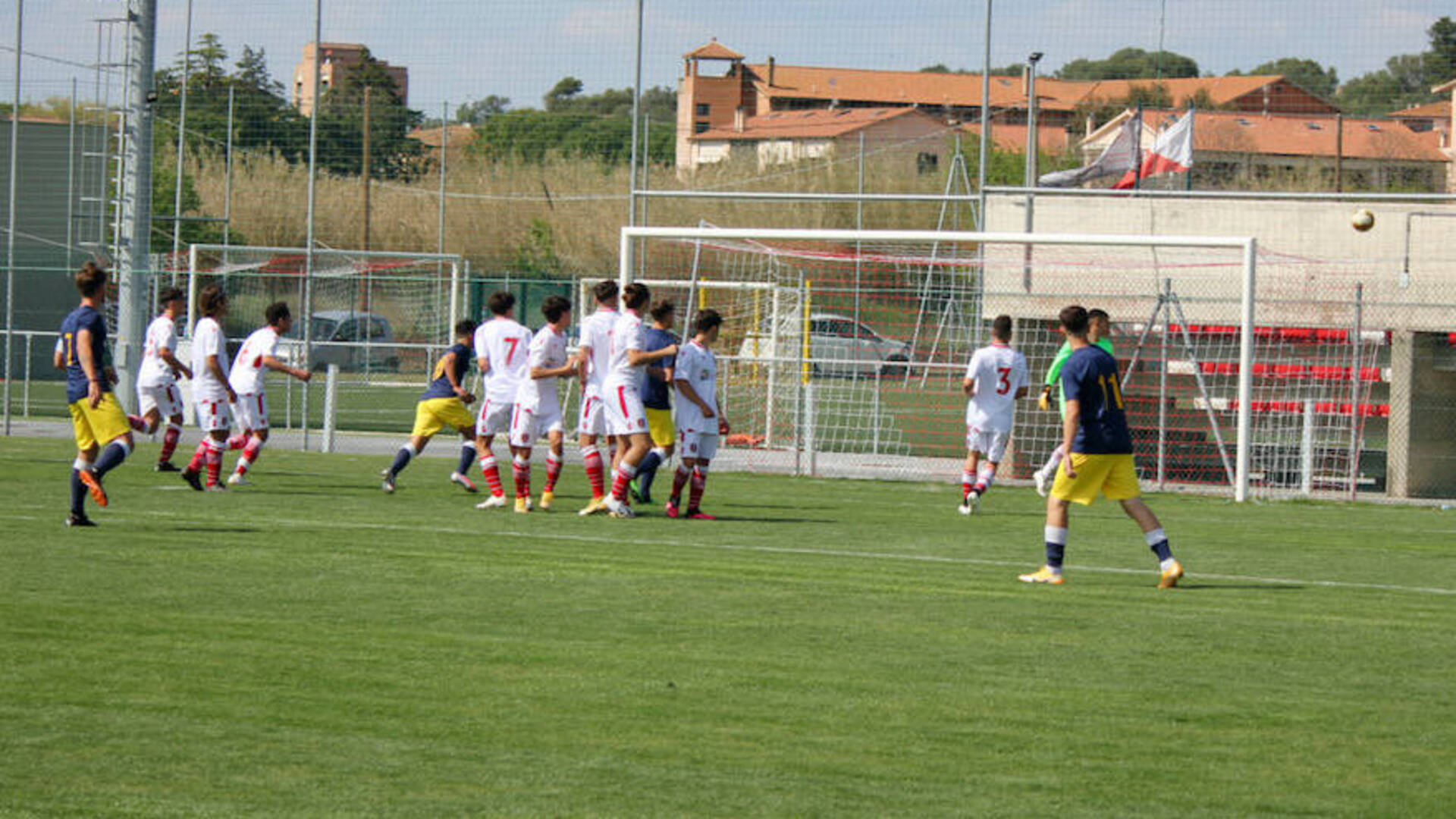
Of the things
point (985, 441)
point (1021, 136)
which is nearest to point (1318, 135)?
point (985, 441)

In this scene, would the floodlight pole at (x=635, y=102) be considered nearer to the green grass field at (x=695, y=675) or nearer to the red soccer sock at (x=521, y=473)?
the red soccer sock at (x=521, y=473)

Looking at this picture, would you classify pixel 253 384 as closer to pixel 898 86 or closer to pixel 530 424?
pixel 530 424

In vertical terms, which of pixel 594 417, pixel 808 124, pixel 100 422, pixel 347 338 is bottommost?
pixel 100 422

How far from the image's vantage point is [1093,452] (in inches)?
409

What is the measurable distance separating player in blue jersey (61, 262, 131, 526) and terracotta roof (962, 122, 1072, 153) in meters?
20.7

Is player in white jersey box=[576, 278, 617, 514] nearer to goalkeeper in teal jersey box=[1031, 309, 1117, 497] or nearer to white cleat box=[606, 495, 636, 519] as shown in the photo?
white cleat box=[606, 495, 636, 519]

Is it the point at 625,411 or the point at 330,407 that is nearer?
the point at 625,411

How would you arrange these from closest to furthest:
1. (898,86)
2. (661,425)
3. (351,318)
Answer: (661,425), (898,86), (351,318)

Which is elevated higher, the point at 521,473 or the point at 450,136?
the point at 450,136

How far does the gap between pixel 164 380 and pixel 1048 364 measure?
11374mm

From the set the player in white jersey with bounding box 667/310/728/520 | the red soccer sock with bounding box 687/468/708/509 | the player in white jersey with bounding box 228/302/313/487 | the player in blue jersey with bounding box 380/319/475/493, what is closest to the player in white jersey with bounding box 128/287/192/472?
the player in white jersey with bounding box 228/302/313/487

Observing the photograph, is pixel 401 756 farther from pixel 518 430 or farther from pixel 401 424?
pixel 401 424

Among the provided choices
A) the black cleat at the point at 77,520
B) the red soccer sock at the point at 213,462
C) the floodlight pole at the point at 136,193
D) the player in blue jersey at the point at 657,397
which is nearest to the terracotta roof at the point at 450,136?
the floodlight pole at the point at 136,193

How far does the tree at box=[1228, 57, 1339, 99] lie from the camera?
21.0m
